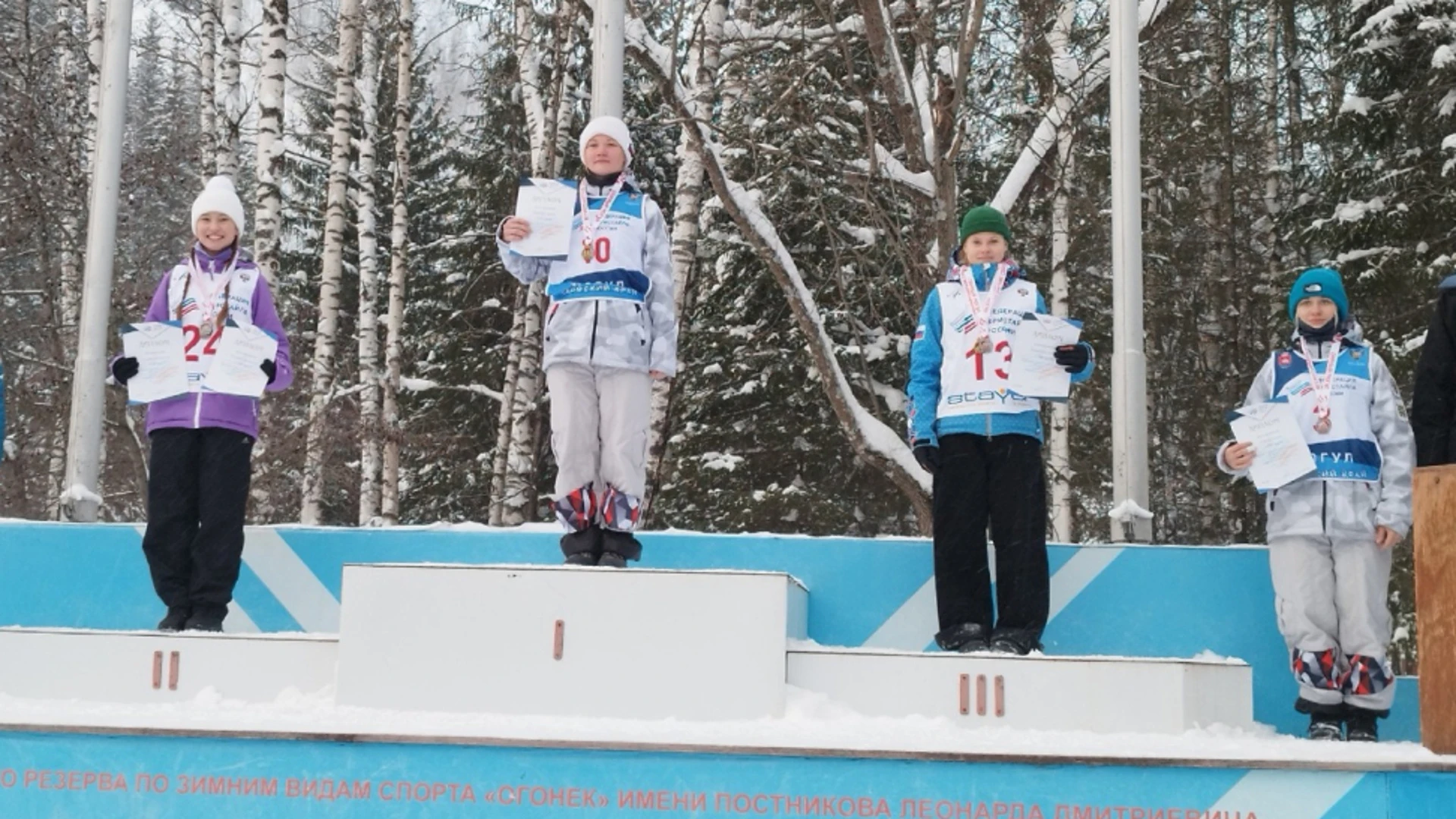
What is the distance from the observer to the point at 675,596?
4.35 m

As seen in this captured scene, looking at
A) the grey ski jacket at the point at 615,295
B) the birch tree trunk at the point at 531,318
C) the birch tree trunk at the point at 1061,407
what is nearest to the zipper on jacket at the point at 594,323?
the grey ski jacket at the point at 615,295

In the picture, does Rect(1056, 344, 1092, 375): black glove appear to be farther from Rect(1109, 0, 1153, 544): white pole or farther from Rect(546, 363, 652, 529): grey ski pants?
Rect(546, 363, 652, 529): grey ski pants

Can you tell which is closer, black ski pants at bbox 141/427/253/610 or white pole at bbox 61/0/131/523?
black ski pants at bbox 141/427/253/610

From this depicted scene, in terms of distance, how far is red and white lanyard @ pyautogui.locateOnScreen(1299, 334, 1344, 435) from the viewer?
5.06 meters

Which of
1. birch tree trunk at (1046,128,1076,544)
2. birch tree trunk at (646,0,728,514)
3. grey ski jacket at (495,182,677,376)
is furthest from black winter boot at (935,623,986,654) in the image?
birch tree trunk at (1046,128,1076,544)

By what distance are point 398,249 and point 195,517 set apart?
10.1 m

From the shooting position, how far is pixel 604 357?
197 inches

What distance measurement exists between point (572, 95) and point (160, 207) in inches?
577

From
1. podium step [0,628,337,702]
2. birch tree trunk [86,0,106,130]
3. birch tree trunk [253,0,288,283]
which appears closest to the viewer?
podium step [0,628,337,702]

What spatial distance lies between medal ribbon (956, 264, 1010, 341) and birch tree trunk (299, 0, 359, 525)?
29.0ft

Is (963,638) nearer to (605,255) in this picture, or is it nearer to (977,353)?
(977,353)

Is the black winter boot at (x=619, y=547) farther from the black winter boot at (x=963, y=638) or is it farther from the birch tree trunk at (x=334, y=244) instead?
the birch tree trunk at (x=334, y=244)

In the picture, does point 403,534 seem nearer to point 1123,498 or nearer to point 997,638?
point 997,638

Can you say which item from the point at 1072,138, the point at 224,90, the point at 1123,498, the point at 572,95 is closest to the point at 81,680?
the point at 1123,498
